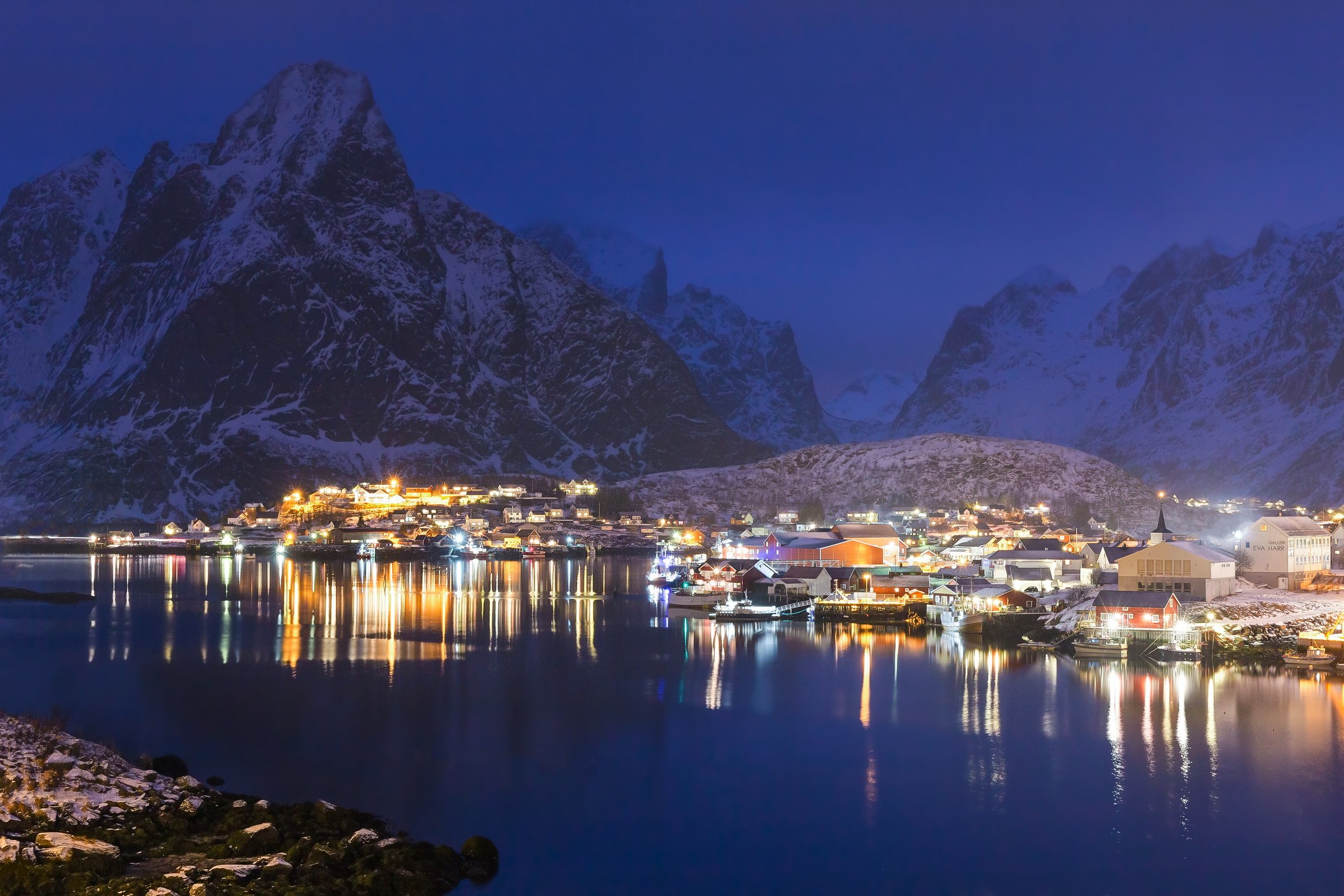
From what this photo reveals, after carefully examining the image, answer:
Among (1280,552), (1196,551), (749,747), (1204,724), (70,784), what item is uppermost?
(1196,551)

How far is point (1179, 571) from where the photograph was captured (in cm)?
5297

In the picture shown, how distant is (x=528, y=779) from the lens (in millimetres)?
29719

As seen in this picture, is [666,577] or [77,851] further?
[666,577]

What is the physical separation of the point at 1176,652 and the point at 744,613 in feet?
80.0

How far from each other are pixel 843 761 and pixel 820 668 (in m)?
14.5

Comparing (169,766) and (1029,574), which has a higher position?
(1029,574)

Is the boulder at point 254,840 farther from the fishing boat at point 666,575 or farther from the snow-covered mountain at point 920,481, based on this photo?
the snow-covered mountain at point 920,481

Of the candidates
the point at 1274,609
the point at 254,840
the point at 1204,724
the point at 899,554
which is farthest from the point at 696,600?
the point at 254,840

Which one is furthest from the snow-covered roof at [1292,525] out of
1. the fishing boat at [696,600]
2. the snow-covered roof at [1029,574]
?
the fishing boat at [696,600]

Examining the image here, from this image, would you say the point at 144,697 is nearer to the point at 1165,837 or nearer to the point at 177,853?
the point at 177,853

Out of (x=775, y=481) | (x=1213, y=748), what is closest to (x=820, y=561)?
(x=1213, y=748)

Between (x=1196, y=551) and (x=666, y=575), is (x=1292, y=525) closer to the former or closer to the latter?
(x=1196, y=551)

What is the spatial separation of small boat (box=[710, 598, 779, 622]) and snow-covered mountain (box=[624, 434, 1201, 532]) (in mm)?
79256

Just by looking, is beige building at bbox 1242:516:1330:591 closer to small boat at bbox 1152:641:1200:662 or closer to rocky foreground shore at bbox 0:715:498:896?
small boat at bbox 1152:641:1200:662
